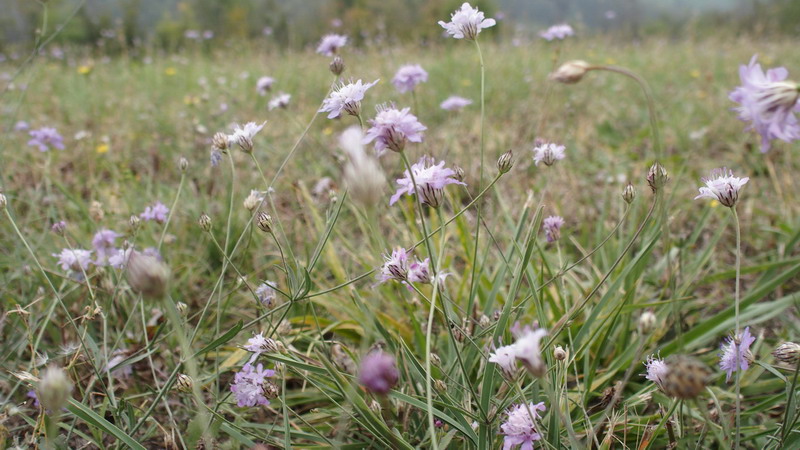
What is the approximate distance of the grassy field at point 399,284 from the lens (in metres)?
0.88

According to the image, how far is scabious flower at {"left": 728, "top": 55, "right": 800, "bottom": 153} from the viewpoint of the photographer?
0.58 m

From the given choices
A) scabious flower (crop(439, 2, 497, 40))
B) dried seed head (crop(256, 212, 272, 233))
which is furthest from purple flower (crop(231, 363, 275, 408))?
scabious flower (crop(439, 2, 497, 40))

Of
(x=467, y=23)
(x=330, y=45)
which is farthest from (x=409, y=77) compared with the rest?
(x=467, y=23)

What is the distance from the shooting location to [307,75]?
4043mm

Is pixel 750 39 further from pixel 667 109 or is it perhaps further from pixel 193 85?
pixel 193 85

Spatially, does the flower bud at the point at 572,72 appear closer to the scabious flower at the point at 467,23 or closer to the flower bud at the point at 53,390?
the scabious flower at the point at 467,23

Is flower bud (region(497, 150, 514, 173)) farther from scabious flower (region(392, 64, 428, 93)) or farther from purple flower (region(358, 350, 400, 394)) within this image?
scabious flower (region(392, 64, 428, 93))

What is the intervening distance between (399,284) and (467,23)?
0.54 meters

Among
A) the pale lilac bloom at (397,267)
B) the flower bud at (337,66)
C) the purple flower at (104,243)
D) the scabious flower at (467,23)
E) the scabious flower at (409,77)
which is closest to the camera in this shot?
the pale lilac bloom at (397,267)

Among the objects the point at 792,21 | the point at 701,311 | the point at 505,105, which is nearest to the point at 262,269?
the point at 701,311

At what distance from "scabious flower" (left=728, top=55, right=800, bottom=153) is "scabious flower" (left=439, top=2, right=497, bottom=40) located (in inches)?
19.4

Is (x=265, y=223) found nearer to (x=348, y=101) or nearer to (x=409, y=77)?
(x=348, y=101)

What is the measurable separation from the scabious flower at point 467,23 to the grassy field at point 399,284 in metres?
0.31

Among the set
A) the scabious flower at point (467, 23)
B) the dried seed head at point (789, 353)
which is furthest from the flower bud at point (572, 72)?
the dried seed head at point (789, 353)
